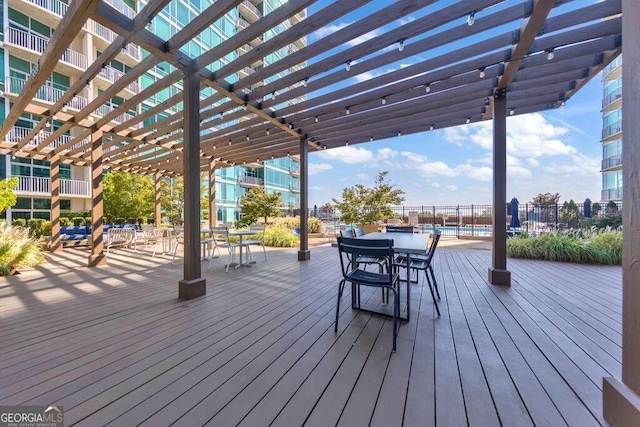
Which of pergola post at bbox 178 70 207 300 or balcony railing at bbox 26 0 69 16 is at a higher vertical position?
balcony railing at bbox 26 0 69 16

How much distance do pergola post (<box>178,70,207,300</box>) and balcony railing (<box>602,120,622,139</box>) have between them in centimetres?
2479

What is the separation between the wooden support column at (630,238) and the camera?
1.19 meters

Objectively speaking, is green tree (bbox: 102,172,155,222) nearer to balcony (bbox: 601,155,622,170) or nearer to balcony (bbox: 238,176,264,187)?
balcony (bbox: 238,176,264,187)

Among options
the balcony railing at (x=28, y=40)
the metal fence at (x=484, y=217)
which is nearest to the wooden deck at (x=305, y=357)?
the metal fence at (x=484, y=217)

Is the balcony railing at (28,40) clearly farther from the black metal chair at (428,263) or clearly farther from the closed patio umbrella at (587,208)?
the closed patio umbrella at (587,208)

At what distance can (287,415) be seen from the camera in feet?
4.40

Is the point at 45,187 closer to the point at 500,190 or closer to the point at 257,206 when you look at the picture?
the point at 257,206

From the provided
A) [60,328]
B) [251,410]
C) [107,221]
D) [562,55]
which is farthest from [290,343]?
[107,221]

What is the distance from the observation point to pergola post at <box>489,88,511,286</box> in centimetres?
378

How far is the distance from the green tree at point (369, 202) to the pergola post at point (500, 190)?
210 inches

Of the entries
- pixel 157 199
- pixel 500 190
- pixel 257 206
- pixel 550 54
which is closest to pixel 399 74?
pixel 550 54

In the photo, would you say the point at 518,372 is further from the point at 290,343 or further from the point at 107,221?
the point at 107,221

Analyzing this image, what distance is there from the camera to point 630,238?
1245mm

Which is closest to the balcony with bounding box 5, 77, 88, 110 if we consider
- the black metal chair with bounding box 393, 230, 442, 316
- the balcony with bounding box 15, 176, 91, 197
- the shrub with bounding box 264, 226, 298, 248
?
the balcony with bounding box 15, 176, 91, 197
